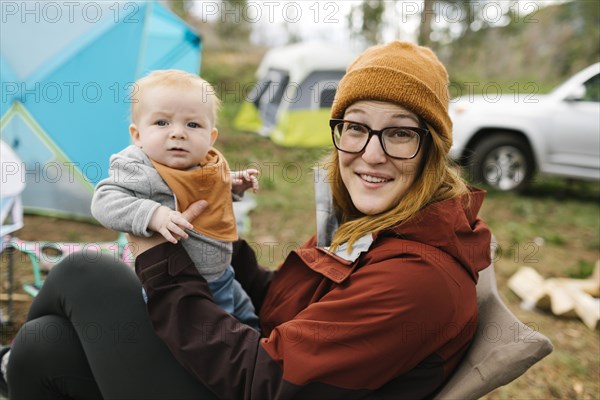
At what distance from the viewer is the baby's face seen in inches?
67.0

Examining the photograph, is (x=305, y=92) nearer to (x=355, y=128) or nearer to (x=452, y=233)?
(x=355, y=128)

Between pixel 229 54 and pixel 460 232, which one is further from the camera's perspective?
pixel 229 54

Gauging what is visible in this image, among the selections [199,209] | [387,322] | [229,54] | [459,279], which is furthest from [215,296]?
[229,54]

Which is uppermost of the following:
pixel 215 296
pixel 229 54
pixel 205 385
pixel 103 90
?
pixel 229 54

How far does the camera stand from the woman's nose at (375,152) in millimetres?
1479

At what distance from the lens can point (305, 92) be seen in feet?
30.1

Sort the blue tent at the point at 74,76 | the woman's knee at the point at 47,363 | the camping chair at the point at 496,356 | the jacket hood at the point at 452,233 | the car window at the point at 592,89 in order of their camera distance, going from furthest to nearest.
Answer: the car window at the point at 592,89 < the blue tent at the point at 74,76 < the woman's knee at the point at 47,363 < the jacket hood at the point at 452,233 < the camping chair at the point at 496,356

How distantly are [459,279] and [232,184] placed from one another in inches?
38.8

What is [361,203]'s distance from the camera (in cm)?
155

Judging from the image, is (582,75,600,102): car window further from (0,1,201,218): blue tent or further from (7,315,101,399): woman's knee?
(7,315,101,399): woman's knee

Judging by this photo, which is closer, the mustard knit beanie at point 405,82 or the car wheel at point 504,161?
the mustard knit beanie at point 405,82

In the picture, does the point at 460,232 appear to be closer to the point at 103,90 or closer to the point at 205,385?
the point at 205,385

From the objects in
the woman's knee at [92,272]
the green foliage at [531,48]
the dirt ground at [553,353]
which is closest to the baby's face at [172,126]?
the woman's knee at [92,272]

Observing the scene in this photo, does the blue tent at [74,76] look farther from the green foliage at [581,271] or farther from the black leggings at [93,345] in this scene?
the green foliage at [581,271]
